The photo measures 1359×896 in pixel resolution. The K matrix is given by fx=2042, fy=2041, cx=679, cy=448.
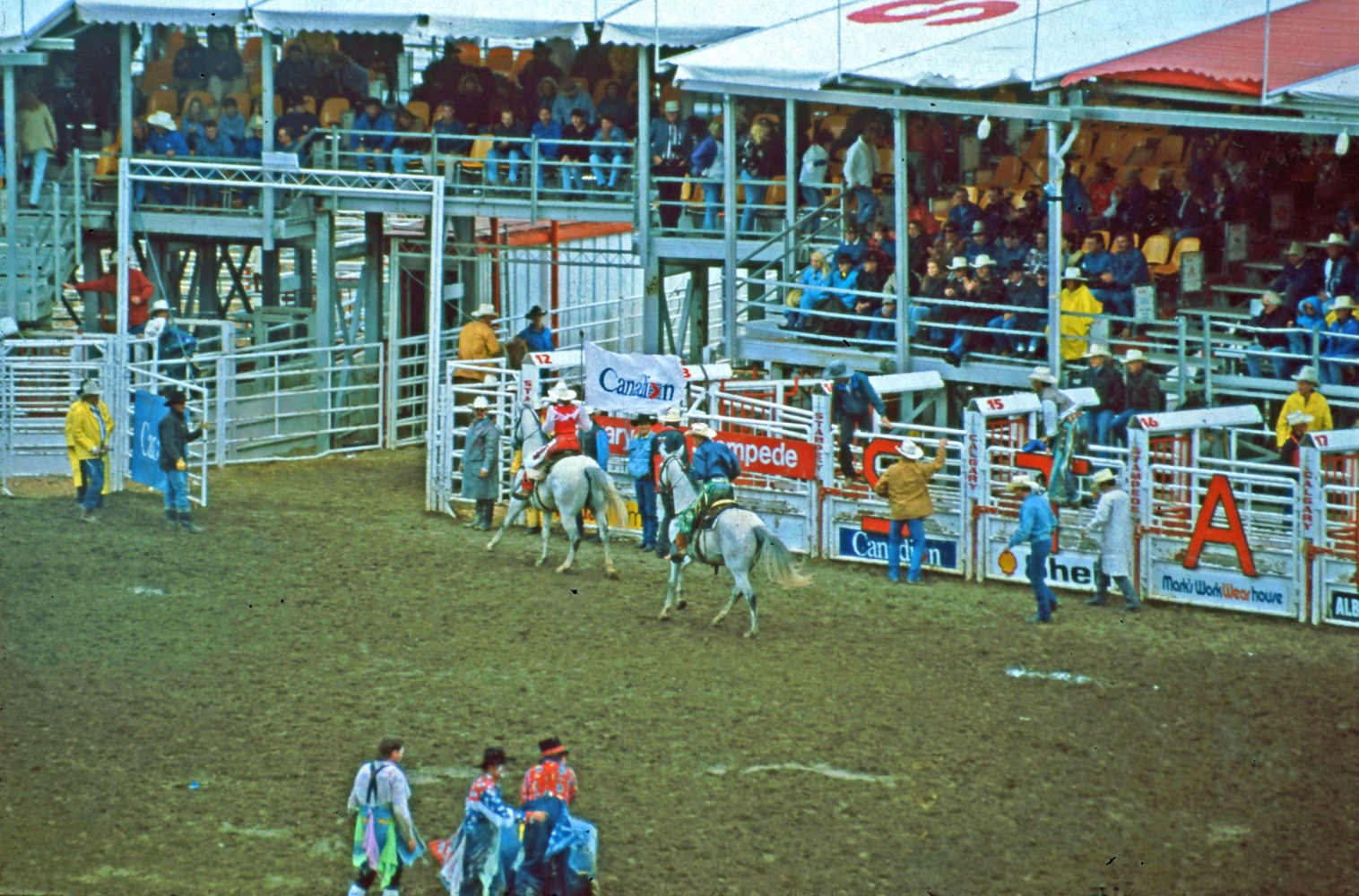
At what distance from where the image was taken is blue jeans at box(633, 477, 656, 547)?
2083cm

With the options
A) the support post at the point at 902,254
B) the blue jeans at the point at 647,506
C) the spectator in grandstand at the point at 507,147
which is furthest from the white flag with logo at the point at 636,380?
the spectator in grandstand at the point at 507,147

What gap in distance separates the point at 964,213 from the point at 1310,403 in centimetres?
610

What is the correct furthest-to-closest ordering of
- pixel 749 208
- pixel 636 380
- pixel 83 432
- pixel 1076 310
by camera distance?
pixel 749 208, pixel 1076 310, pixel 83 432, pixel 636 380

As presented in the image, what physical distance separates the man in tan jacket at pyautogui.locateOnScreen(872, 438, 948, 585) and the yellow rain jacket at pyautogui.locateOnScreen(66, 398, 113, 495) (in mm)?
8557

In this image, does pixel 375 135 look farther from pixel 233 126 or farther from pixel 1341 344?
pixel 1341 344

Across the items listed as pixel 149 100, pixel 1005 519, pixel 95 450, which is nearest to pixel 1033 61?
pixel 1005 519

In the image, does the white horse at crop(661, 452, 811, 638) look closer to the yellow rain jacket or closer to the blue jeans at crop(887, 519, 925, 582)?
the blue jeans at crop(887, 519, 925, 582)

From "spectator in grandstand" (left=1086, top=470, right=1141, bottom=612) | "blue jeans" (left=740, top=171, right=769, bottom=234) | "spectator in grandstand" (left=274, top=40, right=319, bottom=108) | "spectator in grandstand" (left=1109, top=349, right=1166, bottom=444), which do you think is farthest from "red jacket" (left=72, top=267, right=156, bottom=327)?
"spectator in grandstand" (left=1086, top=470, right=1141, bottom=612)

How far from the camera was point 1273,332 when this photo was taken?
803 inches

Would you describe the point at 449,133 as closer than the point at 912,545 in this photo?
No

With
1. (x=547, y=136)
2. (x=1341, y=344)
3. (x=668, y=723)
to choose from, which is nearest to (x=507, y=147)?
(x=547, y=136)

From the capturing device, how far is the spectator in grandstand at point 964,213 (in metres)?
24.4

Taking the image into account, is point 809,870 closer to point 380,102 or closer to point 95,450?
point 95,450

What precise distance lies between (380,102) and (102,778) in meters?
17.2
